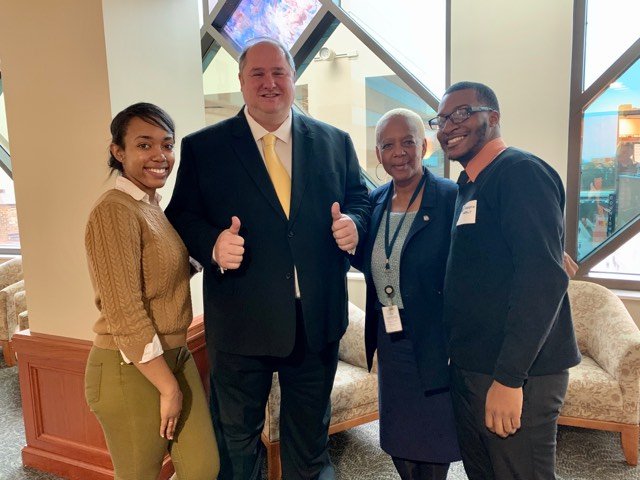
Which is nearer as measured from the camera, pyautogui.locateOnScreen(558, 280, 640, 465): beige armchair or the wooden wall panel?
the wooden wall panel

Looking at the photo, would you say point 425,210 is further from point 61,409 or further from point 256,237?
point 61,409

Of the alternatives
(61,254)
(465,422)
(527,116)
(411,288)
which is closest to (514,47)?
(527,116)

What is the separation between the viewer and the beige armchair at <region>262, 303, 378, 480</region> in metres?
2.35

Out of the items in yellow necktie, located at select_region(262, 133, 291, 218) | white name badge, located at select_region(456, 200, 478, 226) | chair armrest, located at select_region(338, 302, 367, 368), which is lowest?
chair armrest, located at select_region(338, 302, 367, 368)

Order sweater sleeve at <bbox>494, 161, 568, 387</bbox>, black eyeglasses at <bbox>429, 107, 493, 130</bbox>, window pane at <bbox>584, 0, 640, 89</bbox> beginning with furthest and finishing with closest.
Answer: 1. window pane at <bbox>584, 0, 640, 89</bbox>
2. black eyeglasses at <bbox>429, 107, 493, 130</bbox>
3. sweater sleeve at <bbox>494, 161, 568, 387</bbox>

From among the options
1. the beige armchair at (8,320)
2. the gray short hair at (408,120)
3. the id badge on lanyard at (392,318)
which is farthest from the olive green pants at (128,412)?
the beige armchair at (8,320)

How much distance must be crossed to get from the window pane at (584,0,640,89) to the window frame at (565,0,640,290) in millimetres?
56

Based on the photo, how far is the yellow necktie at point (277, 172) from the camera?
1.56 meters

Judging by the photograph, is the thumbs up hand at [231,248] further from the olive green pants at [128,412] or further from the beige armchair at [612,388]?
the beige armchair at [612,388]

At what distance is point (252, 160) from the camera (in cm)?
153

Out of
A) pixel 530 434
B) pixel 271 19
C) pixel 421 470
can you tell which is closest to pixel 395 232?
pixel 530 434

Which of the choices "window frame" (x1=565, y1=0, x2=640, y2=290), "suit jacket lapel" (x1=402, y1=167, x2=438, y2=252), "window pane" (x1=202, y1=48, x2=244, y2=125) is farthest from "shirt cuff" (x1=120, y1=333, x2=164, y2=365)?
"window pane" (x1=202, y1=48, x2=244, y2=125)

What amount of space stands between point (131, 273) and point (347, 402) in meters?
1.65

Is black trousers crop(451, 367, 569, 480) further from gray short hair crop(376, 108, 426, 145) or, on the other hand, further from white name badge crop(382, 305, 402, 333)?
gray short hair crop(376, 108, 426, 145)
